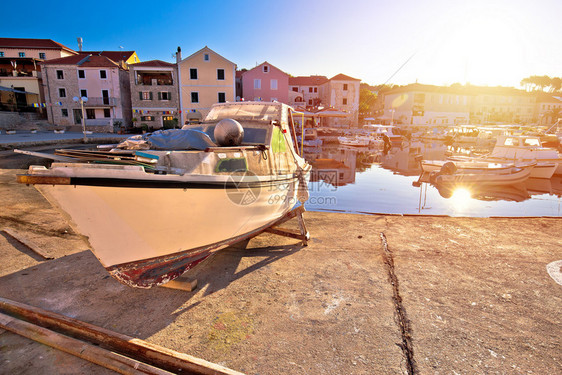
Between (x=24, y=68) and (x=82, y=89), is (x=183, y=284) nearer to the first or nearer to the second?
(x=82, y=89)


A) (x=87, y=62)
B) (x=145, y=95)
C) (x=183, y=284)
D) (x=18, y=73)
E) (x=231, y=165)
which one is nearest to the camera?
(x=183, y=284)

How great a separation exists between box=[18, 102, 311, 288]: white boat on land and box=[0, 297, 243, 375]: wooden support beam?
0.70 metres

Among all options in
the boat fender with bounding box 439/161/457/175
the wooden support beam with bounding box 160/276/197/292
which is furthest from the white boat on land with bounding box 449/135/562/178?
the wooden support beam with bounding box 160/276/197/292

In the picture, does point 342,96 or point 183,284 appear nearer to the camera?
point 183,284

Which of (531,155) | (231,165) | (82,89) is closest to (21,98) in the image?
(82,89)

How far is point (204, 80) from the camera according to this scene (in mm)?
38031

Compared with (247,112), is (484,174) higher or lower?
lower

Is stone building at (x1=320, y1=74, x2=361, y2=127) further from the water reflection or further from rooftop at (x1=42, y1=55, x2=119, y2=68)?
rooftop at (x1=42, y1=55, x2=119, y2=68)

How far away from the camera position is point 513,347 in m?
3.28

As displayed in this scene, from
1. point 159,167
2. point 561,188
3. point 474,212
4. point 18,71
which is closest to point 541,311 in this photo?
point 159,167

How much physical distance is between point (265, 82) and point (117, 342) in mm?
43270

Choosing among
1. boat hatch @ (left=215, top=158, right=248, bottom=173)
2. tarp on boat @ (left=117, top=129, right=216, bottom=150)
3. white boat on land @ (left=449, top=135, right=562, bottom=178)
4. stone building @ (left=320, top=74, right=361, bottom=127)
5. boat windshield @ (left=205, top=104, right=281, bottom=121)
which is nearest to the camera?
boat hatch @ (left=215, top=158, right=248, bottom=173)

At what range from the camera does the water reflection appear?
12.8m

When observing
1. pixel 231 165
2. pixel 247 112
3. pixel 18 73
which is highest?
pixel 18 73
